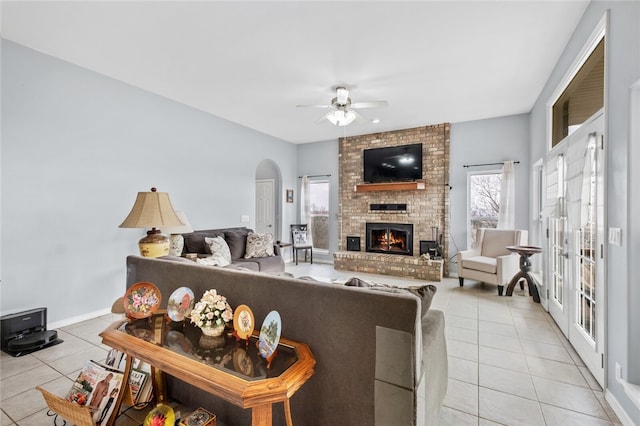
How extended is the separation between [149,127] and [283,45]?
2366mm

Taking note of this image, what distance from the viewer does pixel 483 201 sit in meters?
5.27

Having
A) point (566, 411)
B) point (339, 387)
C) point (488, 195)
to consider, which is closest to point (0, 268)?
point (339, 387)

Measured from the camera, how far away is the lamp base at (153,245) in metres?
2.40

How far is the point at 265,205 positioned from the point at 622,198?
6337 millimetres

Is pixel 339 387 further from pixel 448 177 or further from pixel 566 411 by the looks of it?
pixel 448 177

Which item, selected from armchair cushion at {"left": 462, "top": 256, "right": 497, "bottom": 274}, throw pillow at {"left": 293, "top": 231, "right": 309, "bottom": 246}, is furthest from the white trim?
throw pillow at {"left": 293, "top": 231, "right": 309, "bottom": 246}

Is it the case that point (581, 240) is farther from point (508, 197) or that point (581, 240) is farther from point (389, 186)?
point (389, 186)

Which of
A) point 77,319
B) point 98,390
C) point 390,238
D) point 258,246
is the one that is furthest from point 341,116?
point 77,319

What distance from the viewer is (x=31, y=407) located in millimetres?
1860

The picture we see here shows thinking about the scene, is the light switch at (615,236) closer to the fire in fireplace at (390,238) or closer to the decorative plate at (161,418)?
the decorative plate at (161,418)

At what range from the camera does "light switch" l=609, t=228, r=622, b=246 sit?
5.61 feet

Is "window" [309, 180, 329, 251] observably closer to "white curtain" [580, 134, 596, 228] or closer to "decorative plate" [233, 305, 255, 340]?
"white curtain" [580, 134, 596, 228]

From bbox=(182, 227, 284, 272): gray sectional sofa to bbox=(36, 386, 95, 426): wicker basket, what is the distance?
239cm

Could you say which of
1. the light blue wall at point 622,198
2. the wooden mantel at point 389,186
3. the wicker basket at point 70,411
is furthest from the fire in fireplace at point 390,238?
the wicker basket at point 70,411
